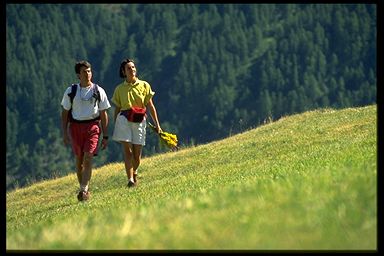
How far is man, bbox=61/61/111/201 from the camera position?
14.9m

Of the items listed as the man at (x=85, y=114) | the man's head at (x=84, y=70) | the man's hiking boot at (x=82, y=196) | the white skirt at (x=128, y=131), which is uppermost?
the man's head at (x=84, y=70)

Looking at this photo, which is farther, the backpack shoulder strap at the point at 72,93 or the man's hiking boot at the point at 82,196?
the man's hiking boot at the point at 82,196

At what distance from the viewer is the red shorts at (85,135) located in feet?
49.2

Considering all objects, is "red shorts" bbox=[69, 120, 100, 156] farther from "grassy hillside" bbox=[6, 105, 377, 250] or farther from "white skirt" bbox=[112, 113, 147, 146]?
"grassy hillside" bbox=[6, 105, 377, 250]

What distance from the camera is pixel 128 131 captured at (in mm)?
16406

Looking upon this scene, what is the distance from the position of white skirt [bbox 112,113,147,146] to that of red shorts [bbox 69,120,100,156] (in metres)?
1.23

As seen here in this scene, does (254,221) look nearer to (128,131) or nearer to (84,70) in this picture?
(84,70)

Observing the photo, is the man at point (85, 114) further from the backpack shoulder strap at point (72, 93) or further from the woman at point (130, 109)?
the woman at point (130, 109)

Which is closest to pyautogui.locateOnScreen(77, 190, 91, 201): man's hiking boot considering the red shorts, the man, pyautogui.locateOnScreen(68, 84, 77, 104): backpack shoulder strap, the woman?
the man

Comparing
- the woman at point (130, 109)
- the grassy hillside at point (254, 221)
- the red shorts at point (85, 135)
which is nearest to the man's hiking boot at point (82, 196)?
the red shorts at point (85, 135)

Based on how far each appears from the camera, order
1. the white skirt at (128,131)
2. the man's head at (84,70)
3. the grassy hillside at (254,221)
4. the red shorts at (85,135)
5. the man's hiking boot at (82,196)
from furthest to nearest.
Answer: the white skirt at (128,131), the man's hiking boot at (82,196), the red shorts at (85,135), the man's head at (84,70), the grassy hillside at (254,221)

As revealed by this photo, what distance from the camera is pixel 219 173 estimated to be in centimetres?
1656

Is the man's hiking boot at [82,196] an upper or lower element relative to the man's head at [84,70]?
lower

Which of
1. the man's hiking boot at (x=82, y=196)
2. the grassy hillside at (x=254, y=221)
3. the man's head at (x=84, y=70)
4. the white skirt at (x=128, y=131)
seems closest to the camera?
the grassy hillside at (x=254, y=221)
